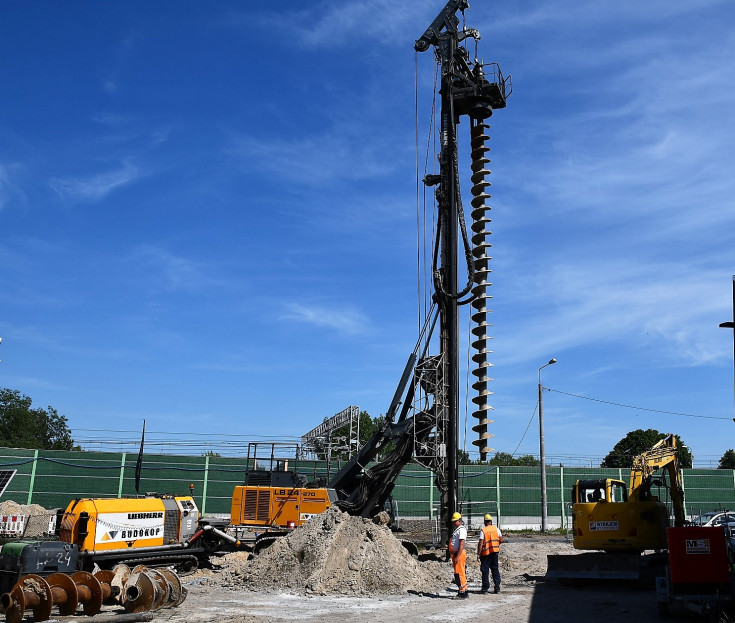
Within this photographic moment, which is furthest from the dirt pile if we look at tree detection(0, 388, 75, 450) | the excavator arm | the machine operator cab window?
tree detection(0, 388, 75, 450)

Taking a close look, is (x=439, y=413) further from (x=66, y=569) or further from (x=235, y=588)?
(x=66, y=569)

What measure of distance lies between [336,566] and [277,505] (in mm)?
5995

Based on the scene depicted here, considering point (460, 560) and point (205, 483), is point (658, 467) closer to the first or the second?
point (460, 560)

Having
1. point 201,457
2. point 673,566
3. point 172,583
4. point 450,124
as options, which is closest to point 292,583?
point 172,583

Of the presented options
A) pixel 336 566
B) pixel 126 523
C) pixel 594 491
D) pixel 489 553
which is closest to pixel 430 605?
pixel 489 553

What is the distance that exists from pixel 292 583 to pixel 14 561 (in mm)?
5823

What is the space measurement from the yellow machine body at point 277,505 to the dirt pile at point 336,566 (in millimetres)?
3812

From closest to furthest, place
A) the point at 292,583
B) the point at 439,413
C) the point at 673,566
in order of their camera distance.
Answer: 1. the point at 673,566
2. the point at 292,583
3. the point at 439,413

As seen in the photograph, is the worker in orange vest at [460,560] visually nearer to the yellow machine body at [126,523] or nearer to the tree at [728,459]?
the yellow machine body at [126,523]

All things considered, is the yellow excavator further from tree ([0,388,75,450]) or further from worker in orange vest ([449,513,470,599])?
tree ([0,388,75,450])

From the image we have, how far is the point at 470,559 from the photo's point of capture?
2152cm

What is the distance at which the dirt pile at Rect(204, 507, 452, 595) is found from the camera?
1664 centimetres

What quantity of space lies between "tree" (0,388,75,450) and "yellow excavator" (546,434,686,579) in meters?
79.6

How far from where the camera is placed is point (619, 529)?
58.0 feet
